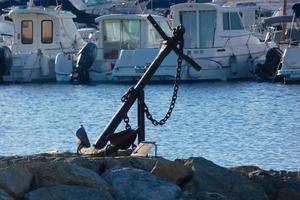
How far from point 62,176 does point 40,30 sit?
29206 millimetres

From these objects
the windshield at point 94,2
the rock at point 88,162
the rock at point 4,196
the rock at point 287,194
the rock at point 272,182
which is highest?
the rock at point 88,162

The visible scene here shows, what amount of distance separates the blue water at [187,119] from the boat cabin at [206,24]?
1430mm

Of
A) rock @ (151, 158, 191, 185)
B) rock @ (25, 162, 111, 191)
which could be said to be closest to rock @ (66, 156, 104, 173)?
rock @ (25, 162, 111, 191)

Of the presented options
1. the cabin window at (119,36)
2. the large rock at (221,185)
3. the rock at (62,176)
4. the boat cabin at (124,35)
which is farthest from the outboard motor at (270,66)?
the rock at (62,176)

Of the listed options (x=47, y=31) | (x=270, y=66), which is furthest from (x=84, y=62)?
(x=270, y=66)

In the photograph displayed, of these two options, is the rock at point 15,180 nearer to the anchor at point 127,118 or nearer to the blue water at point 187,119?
the anchor at point 127,118

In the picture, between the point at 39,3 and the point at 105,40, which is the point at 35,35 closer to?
the point at 105,40

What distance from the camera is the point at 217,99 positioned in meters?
31.6

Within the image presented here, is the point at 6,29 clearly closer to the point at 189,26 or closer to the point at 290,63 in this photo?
the point at 189,26

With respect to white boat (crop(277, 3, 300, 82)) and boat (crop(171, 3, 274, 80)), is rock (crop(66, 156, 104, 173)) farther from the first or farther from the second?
boat (crop(171, 3, 274, 80))

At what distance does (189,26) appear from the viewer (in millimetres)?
36531

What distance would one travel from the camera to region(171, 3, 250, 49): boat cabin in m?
36.2

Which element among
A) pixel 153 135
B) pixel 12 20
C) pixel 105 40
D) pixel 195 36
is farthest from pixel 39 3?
pixel 153 135

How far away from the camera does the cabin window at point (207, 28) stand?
36.2 metres
